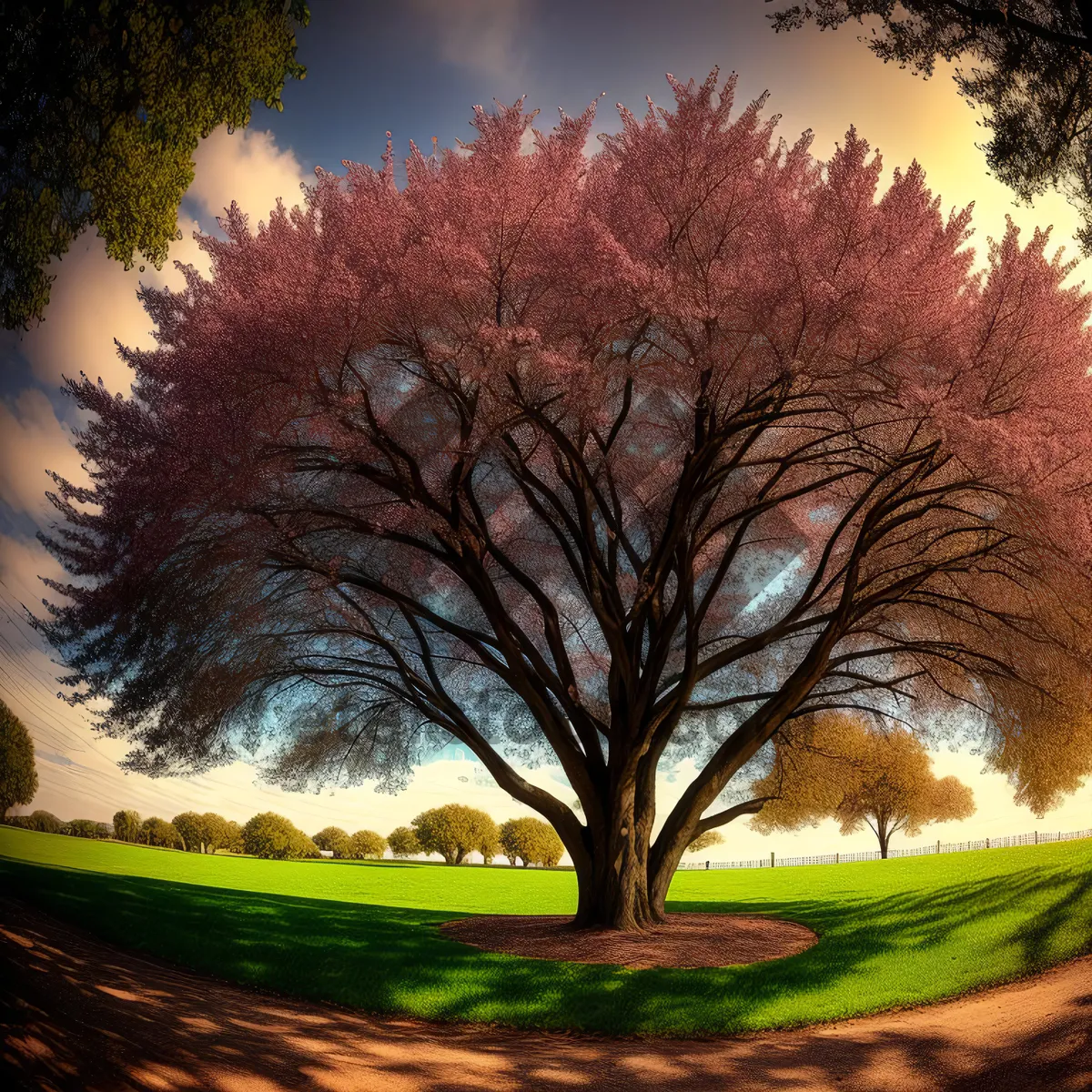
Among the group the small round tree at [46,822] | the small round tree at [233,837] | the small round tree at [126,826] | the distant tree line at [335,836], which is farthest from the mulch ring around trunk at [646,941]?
the small round tree at [233,837]

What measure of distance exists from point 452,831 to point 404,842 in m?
3.69

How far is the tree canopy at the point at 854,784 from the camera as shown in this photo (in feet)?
55.8

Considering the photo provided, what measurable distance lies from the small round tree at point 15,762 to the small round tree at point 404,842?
15913 mm

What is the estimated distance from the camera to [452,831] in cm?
3189

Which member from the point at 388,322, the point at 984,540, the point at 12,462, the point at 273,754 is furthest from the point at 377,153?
the point at 273,754

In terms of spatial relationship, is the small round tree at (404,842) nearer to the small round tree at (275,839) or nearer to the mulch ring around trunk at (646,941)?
the small round tree at (275,839)

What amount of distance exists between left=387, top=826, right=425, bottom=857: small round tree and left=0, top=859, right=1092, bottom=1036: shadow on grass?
10.8m

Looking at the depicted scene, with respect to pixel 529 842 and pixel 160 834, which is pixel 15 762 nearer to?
pixel 160 834

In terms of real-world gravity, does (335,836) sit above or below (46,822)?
below

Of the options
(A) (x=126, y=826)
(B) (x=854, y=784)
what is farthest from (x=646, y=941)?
(A) (x=126, y=826)

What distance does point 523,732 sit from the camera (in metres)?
16.7

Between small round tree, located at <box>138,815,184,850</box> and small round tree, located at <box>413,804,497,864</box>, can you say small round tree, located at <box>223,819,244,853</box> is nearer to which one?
small round tree, located at <box>138,815,184,850</box>

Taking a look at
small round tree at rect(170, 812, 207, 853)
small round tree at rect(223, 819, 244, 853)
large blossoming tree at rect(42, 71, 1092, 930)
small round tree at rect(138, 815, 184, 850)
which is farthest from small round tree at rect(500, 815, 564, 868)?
large blossoming tree at rect(42, 71, 1092, 930)

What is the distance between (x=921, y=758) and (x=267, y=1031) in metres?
21.7
